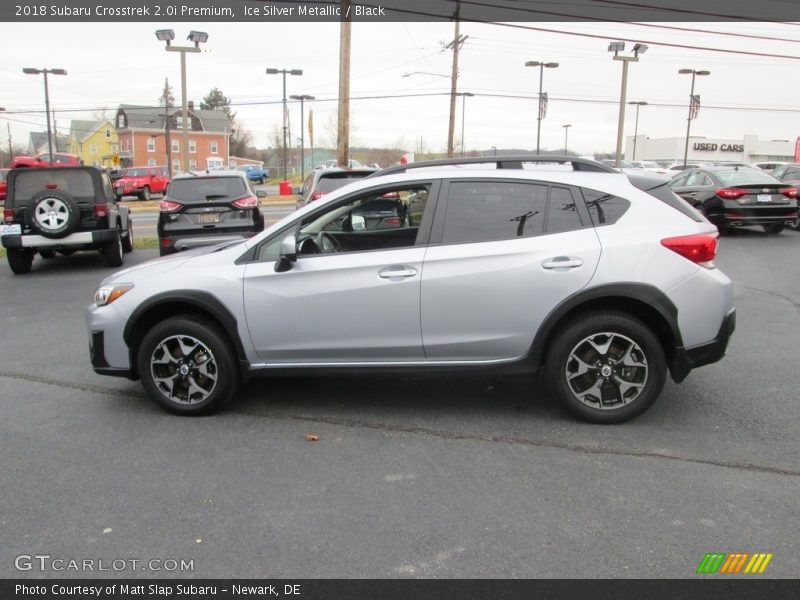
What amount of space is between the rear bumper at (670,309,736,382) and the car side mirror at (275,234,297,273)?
2591mm

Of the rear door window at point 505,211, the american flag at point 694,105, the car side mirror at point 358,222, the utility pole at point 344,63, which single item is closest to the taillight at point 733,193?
the utility pole at point 344,63

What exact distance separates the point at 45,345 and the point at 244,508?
4.41 meters

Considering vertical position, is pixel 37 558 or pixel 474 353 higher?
pixel 474 353

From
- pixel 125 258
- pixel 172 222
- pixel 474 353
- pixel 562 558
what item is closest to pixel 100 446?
pixel 474 353

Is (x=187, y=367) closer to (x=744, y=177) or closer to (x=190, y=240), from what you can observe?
(x=190, y=240)

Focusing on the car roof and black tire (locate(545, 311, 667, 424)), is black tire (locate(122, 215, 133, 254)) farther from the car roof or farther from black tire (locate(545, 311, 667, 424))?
black tire (locate(545, 311, 667, 424))

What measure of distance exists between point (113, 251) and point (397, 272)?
28.5 ft

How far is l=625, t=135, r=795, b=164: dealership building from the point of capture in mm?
84188

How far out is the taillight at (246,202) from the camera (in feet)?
34.2

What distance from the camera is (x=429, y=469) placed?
3.77m

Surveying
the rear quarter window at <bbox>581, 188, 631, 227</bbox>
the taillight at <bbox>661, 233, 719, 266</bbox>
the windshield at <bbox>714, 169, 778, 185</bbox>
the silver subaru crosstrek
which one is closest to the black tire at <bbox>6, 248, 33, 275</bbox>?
the silver subaru crosstrek

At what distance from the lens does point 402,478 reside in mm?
3668
